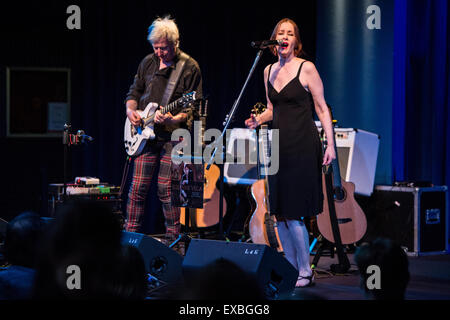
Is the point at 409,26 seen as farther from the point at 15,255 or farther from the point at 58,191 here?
the point at 15,255

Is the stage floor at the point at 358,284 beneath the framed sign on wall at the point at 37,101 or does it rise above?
beneath

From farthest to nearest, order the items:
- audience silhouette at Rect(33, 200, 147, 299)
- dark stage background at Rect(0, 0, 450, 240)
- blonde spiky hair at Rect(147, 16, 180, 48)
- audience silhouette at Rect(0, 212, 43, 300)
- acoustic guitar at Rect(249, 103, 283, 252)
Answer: dark stage background at Rect(0, 0, 450, 240) < acoustic guitar at Rect(249, 103, 283, 252) < blonde spiky hair at Rect(147, 16, 180, 48) < audience silhouette at Rect(0, 212, 43, 300) < audience silhouette at Rect(33, 200, 147, 299)

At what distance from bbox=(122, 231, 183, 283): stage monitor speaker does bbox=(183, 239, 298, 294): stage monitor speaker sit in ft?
0.73

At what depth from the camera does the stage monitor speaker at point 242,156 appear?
574cm

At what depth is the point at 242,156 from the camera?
19.0ft

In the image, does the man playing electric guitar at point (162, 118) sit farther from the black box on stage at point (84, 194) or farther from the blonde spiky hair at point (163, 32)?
the black box on stage at point (84, 194)

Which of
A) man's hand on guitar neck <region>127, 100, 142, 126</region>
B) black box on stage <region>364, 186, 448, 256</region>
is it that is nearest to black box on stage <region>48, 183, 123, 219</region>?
man's hand on guitar neck <region>127, 100, 142, 126</region>

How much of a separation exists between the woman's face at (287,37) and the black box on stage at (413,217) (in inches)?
83.8

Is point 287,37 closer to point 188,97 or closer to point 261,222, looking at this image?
point 188,97

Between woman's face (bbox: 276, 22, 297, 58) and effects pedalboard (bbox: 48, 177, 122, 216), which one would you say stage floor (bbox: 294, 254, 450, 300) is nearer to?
woman's face (bbox: 276, 22, 297, 58)

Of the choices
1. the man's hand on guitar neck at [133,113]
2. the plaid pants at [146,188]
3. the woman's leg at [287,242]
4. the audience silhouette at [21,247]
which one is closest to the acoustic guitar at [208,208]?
the plaid pants at [146,188]

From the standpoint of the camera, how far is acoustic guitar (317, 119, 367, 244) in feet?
15.3

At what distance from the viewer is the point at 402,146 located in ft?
18.6

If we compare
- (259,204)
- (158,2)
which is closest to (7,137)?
(158,2)
